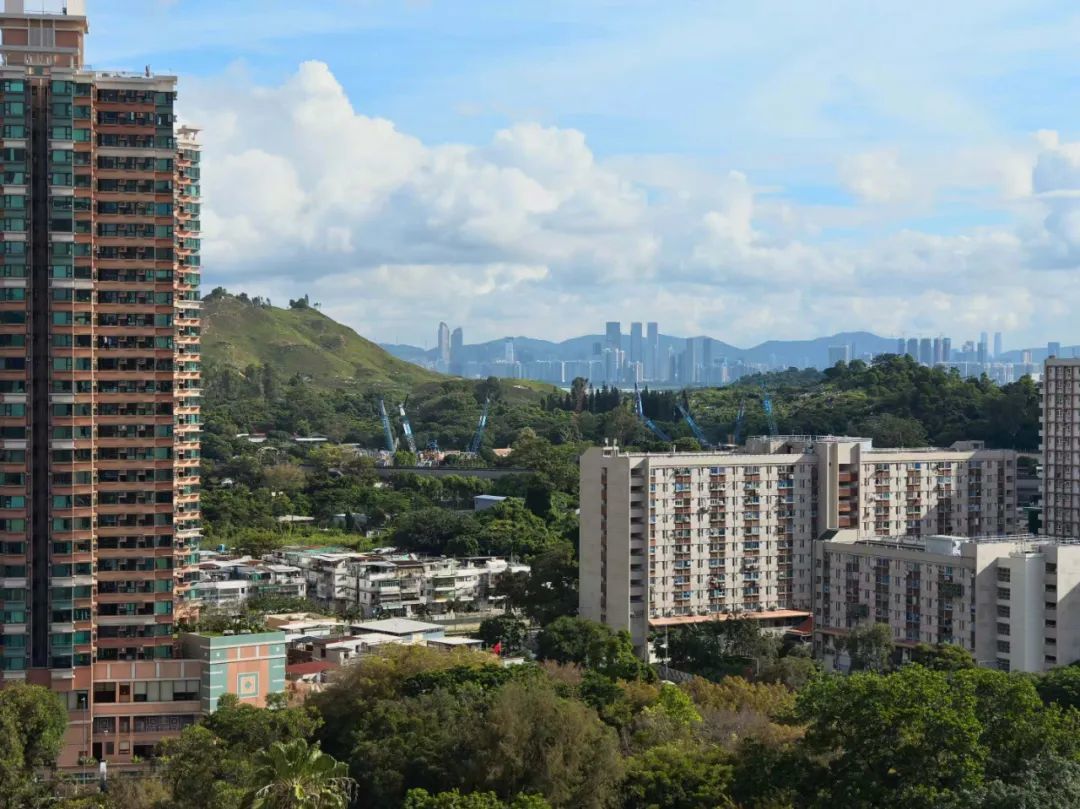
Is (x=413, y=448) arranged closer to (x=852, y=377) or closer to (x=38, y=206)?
(x=852, y=377)

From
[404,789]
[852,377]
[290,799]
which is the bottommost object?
[404,789]

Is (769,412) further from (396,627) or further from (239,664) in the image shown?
(239,664)

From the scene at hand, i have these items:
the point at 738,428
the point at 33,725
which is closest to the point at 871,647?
the point at 33,725

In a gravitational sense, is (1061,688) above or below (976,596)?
below

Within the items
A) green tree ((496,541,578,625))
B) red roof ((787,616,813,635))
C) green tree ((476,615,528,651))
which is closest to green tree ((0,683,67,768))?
green tree ((476,615,528,651))

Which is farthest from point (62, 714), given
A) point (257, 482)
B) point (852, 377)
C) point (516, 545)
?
point (852, 377)

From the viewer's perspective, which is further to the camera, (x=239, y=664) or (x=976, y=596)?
(x=976, y=596)

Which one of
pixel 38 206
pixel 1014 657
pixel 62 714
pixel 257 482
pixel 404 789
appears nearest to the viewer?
pixel 404 789

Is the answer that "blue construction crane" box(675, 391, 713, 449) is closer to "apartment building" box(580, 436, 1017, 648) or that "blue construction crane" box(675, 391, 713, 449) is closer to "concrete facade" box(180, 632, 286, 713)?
"apartment building" box(580, 436, 1017, 648)
